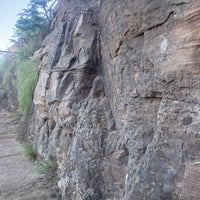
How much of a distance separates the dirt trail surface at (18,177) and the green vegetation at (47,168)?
0.09m

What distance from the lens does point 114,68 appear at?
319cm

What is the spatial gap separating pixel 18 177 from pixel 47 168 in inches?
23.9

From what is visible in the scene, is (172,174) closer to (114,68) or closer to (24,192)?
(114,68)

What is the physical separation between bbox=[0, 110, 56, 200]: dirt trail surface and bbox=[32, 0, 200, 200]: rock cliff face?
0.47 meters

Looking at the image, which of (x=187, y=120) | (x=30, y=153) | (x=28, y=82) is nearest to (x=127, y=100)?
(x=187, y=120)

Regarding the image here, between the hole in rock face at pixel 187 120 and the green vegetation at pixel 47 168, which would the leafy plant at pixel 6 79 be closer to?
the green vegetation at pixel 47 168

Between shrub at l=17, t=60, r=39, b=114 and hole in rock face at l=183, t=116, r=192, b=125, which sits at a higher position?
shrub at l=17, t=60, r=39, b=114

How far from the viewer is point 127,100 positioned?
9.31 feet

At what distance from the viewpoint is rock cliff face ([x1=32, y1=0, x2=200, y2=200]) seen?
2012 millimetres

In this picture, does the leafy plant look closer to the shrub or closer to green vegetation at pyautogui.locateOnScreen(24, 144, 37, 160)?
the shrub

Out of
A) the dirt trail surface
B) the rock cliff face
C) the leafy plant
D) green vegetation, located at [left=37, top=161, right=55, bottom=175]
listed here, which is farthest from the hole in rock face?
the leafy plant

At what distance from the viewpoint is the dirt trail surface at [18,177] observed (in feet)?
13.9

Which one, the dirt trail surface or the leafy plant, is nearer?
the dirt trail surface

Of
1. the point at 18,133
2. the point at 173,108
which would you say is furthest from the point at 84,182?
the point at 18,133
